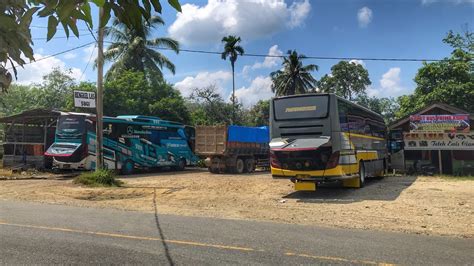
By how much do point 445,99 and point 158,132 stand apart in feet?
87.7

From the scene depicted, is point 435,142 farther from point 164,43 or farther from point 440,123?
point 164,43

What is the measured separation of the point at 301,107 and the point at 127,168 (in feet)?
43.4

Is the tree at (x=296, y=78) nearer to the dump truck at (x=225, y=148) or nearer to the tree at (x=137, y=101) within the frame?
the tree at (x=137, y=101)

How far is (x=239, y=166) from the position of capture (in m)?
27.9

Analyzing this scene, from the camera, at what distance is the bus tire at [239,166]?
90.2ft

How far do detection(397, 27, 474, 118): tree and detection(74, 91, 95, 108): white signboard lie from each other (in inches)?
1148

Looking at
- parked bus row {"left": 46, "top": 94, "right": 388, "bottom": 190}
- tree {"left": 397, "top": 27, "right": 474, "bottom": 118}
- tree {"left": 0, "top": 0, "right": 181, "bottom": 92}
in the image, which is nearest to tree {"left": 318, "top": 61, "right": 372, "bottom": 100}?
tree {"left": 397, "top": 27, "right": 474, "bottom": 118}

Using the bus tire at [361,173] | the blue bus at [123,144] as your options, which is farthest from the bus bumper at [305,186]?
the blue bus at [123,144]

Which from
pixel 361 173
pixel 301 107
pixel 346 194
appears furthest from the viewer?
pixel 361 173

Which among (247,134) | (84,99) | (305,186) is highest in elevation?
(84,99)

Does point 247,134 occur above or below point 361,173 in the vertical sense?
above

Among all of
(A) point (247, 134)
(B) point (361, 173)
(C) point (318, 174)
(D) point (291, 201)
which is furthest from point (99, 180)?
(A) point (247, 134)

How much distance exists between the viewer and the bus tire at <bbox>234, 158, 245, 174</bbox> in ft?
90.2

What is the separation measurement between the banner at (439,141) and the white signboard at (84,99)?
16.4 m
